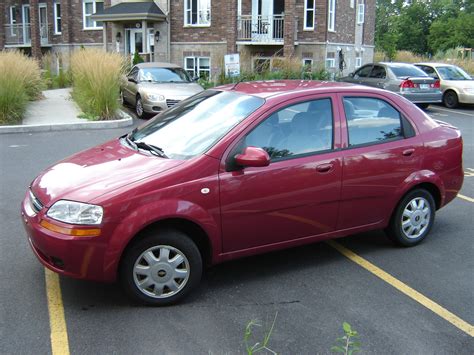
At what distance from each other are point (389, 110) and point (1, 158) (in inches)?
277

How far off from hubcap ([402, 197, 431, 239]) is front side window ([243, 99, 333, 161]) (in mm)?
1219

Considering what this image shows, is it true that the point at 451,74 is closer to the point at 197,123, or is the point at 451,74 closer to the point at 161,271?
the point at 197,123

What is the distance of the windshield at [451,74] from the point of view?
20328 millimetres

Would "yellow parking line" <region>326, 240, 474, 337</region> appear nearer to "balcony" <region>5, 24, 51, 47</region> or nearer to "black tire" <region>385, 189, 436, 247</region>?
"black tire" <region>385, 189, 436, 247</region>

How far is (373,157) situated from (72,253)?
2731mm

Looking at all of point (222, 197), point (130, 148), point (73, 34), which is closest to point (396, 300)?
point (222, 197)

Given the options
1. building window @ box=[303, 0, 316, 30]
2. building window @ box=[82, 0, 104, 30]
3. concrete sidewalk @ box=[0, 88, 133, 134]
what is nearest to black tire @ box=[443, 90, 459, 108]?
building window @ box=[303, 0, 316, 30]

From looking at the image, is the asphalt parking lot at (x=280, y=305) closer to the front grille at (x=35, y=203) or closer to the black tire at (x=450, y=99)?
the front grille at (x=35, y=203)

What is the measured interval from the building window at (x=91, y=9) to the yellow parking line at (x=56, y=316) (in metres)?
31.2

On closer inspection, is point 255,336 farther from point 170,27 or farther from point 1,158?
point 170,27

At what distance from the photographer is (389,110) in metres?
5.27

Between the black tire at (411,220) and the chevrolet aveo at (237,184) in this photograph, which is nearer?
the chevrolet aveo at (237,184)

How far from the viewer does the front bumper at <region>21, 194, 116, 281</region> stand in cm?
380

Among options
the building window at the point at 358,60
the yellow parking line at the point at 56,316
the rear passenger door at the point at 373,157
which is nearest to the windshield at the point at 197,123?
the rear passenger door at the point at 373,157
